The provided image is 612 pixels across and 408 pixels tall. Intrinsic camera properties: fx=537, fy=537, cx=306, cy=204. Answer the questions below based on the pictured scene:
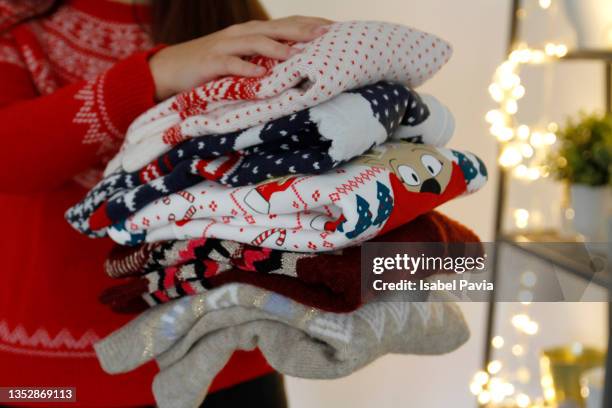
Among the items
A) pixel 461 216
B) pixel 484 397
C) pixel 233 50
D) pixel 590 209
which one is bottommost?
pixel 484 397

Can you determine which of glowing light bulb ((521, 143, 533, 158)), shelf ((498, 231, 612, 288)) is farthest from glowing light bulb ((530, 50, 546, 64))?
shelf ((498, 231, 612, 288))

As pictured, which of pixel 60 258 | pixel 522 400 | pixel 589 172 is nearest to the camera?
pixel 60 258

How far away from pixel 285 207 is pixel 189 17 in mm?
309

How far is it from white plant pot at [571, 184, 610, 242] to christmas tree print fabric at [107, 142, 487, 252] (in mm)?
591

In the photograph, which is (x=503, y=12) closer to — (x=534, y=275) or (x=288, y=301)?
(x=534, y=275)

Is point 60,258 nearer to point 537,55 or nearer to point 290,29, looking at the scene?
point 290,29

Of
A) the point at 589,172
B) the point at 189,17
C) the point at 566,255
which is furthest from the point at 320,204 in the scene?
the point at 589,172

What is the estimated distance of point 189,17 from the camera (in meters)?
0.54

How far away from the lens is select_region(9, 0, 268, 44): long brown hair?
531mm

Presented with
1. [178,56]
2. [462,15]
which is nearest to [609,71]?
[462,15]

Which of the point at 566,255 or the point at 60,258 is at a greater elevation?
the point at 60,258

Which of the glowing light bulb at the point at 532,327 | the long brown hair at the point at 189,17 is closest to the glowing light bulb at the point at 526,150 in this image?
the glowing light bulb at the point at 532,327

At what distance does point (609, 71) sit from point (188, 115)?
1.04 m

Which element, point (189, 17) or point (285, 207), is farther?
point (189, 17)
